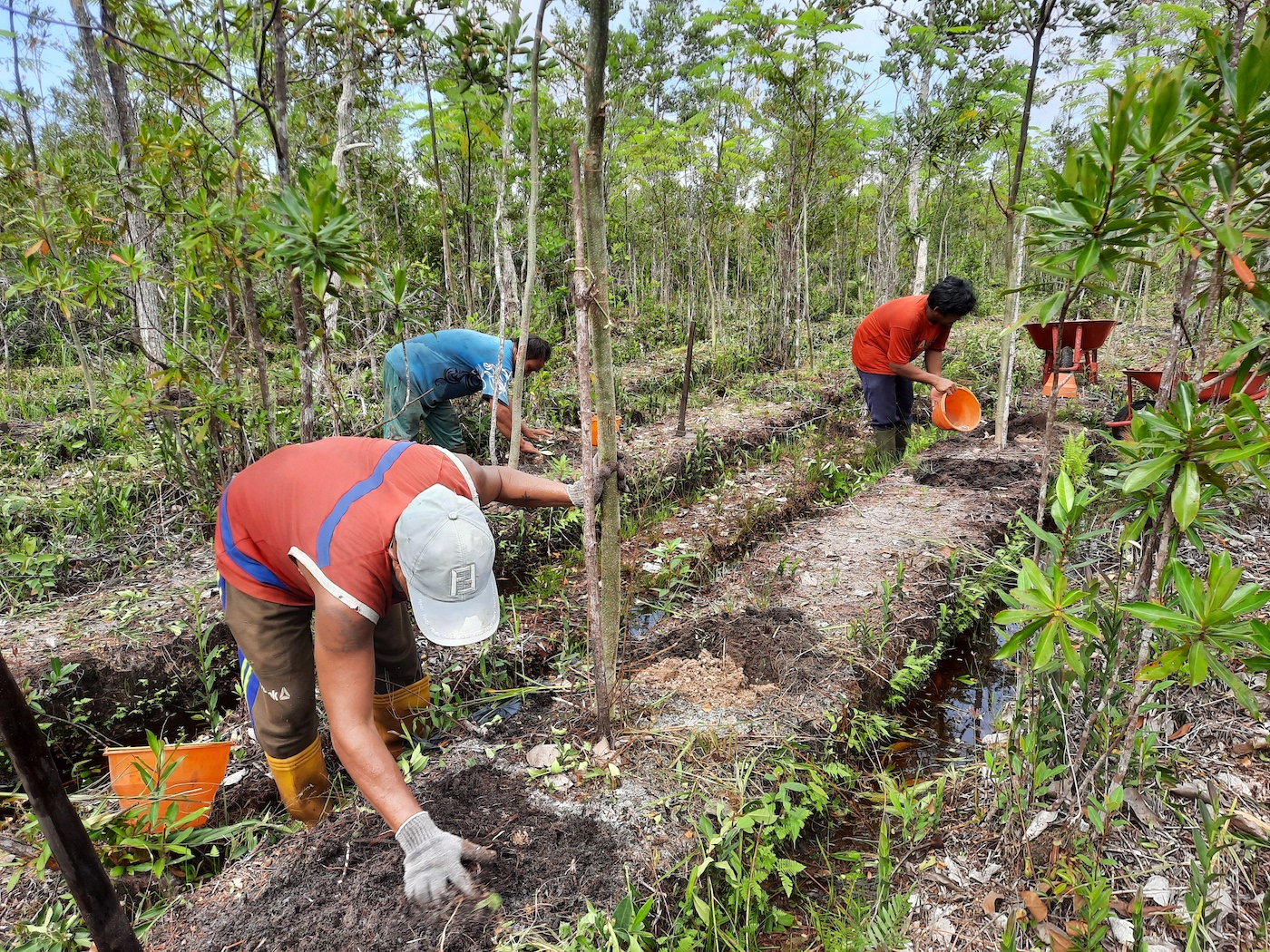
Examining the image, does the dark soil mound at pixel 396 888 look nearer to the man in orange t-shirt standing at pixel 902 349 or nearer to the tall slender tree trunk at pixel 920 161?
the man in orange t-shirt standing at pixel 902 349

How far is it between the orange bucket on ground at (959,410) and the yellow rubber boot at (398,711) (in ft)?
13.3

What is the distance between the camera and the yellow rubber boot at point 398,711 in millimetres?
2633

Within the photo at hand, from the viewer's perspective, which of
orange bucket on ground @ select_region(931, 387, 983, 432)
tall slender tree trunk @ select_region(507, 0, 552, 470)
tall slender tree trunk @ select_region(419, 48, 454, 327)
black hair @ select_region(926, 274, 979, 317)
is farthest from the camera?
orange bucket on ground @ select_region(931, 387, 983, 432)

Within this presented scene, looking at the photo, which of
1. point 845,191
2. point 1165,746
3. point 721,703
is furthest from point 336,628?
point 845,191

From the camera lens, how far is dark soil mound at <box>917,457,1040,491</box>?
480cm

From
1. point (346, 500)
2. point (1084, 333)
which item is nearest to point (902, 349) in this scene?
point (1084, 333)

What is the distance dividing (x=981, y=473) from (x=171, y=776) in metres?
5.29

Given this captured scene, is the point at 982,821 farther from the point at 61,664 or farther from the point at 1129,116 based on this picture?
the point at 61,664

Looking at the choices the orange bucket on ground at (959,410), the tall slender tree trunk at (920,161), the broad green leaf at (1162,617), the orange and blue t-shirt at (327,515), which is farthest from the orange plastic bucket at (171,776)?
the tall slender tree trunk at (920,161)

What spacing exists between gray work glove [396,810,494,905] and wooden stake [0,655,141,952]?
1.87 ft

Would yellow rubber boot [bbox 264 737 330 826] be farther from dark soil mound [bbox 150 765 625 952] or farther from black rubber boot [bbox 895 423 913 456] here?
black rubber boot [bbox 895 423 913 456]

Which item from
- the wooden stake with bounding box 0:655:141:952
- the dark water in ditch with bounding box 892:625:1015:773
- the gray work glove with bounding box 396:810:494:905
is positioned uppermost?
the wooden stake with bounding box 0:655:141:952

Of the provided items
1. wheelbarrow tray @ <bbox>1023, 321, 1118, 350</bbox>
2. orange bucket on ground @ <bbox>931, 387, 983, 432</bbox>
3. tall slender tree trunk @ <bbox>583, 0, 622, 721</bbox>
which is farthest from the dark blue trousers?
tall slender tree trunk @ <bbox>583, 0, 622, 721</bbox>

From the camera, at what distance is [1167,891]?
1.65m
